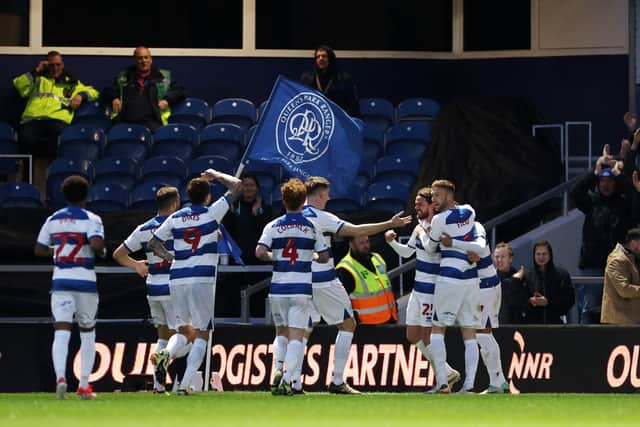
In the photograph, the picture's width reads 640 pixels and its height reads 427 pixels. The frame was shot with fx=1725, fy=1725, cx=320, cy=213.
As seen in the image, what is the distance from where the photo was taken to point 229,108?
833 inches

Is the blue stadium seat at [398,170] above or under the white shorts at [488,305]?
above

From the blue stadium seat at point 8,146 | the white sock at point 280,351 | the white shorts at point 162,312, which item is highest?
the blue stadium seat at point 8,146

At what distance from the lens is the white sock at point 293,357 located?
13.8 meters

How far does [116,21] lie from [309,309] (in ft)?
31.1

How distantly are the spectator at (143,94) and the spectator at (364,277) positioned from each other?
190 inches

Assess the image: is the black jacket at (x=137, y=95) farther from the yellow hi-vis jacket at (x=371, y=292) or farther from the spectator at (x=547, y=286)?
the spectator at (x=547, y=286)

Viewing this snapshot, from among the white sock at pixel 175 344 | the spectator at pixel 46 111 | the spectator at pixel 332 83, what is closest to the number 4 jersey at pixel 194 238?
the white sock at pixel 175 344

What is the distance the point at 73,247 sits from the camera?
1331 centimetres

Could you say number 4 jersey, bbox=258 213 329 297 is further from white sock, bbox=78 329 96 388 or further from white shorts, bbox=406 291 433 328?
white sock, bbox=78 329 96 388

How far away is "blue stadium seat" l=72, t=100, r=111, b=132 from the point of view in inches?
830

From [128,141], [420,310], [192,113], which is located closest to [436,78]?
[192,113]

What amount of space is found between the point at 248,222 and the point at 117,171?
9.27 ft

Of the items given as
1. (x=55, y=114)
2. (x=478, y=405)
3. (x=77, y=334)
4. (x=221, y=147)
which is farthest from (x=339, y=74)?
(x=478, y=405)

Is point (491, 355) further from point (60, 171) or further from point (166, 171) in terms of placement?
point (60, 171)
